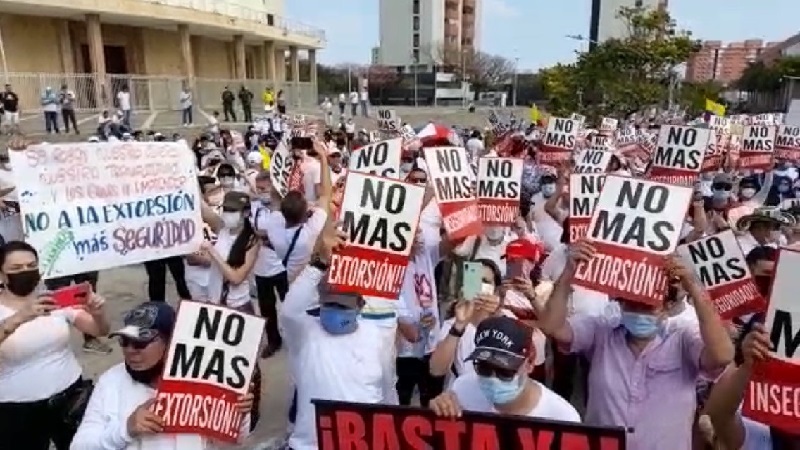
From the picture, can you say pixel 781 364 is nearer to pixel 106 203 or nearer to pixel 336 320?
pixel 336 320

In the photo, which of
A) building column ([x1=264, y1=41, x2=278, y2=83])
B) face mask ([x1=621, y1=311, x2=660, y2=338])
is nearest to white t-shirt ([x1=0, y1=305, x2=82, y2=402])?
face mask ([x1=621, y1=311, x2=660, y2=338])

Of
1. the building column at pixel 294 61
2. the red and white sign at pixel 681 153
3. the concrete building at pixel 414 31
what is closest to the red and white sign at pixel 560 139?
the red and white sign at pixel 681 153

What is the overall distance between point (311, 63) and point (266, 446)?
172 feet

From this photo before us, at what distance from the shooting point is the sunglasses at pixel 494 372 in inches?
122

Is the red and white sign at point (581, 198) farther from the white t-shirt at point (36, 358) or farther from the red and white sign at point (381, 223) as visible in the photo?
the white t-shirt at point (36, 358)

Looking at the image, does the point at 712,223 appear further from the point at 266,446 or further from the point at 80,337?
the point at 80,337

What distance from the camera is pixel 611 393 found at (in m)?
3.61

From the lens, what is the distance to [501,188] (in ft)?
23.3

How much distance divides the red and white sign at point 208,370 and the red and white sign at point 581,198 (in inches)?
124

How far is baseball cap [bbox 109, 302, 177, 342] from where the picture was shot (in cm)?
315

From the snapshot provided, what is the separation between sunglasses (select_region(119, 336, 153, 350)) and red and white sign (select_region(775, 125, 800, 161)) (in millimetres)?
12457

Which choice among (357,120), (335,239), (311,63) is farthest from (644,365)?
(311,63)

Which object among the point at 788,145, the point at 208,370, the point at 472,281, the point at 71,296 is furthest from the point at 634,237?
the point at 788,145

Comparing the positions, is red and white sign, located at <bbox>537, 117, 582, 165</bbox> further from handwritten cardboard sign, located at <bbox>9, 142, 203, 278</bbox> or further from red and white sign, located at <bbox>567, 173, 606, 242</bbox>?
handwritten cardboard sign, located at <bbox>9, 142, 203, 278</bbox>
